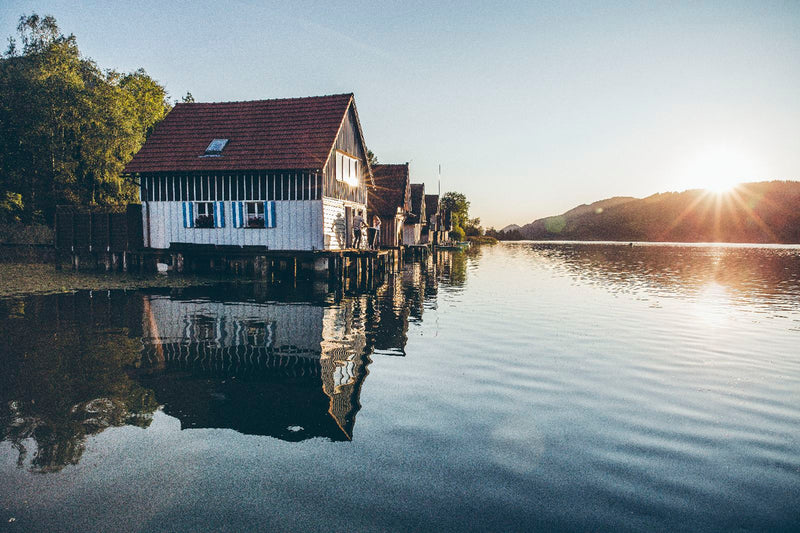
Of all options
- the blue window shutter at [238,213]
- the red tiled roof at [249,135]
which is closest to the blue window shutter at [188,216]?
the red tiled roof at [249,135]

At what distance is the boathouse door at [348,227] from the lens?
26953 millimetres

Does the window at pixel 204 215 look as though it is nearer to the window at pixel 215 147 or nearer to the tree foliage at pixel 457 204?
the window at pixel 215 147

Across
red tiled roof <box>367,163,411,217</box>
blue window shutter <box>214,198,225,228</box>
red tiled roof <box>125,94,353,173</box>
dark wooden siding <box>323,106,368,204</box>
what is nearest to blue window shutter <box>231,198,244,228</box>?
blue window shutter <box>214,198,225,228</box>

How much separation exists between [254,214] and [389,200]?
2056 cm

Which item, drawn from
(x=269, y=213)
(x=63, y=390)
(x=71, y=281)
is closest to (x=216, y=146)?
(x=269, y=213)

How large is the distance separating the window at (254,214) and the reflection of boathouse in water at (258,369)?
10.4 meters

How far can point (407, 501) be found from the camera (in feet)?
13.4

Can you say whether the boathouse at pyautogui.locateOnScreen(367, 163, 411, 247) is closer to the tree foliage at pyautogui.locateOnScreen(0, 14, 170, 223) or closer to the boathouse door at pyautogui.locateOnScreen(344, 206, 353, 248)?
the boathouse door at pyautogui.locateOnScreen(344, 206, 353, 248)

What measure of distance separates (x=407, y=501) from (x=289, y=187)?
21.1 m

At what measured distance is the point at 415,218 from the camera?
176ft

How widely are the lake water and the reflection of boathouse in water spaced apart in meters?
0.05

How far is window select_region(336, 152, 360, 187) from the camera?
26141 mm

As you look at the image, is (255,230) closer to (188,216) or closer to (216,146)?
(188,216)

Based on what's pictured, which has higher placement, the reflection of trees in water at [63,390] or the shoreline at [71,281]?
the shoreline at [71,281]
